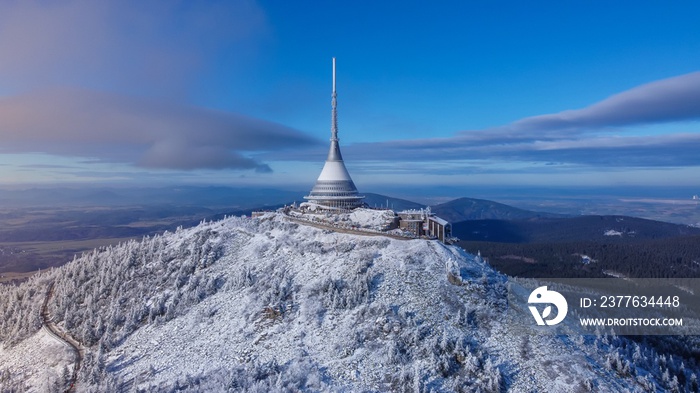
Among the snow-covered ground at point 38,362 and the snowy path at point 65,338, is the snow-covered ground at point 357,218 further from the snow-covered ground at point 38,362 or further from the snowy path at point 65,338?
the snow-covered ground at point 38,362

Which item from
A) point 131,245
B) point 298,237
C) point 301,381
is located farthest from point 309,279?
point 131,245

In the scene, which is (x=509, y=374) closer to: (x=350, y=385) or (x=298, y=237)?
(x=350, y=385)

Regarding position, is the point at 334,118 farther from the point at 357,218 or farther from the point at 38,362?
the point at 38,362

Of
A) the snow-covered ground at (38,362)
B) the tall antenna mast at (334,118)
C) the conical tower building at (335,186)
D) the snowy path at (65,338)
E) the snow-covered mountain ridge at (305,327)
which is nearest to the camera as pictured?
the snow-covered mountain ridge at (305,327)

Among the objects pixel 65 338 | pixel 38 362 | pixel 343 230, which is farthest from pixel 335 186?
pixel 38 362

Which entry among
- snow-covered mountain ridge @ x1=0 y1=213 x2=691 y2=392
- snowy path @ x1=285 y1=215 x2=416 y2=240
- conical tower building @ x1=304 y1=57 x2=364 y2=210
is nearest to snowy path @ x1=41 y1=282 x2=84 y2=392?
snow-covered mountain ridge @ x1=0 y1=213 x2=691 y2=392

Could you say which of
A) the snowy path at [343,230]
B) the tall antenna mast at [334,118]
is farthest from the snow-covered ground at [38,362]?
the tall antenna mast at [334,118]
